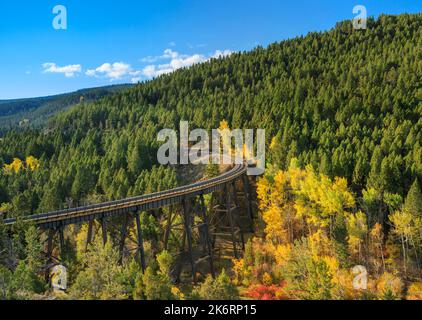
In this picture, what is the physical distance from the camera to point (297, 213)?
5638cm

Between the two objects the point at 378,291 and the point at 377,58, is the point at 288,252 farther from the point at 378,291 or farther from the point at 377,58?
the point at 377,58

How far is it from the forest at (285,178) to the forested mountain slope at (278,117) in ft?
1.21

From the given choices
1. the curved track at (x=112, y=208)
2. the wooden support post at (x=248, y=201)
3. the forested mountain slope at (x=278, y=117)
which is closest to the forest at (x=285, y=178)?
the forested mountain slope at (x=278, y=117)

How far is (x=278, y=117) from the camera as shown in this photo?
286 ft

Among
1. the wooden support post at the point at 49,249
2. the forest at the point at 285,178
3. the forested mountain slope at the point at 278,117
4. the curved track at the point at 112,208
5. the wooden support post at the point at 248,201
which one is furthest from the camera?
the forested mountain slope at the point at 278,117

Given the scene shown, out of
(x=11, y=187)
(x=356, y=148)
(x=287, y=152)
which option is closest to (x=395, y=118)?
(x=356, y=148)

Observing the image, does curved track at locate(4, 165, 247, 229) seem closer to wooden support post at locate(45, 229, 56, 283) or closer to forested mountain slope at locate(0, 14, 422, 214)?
wooden support post at locate(45, 229, 56, 283)

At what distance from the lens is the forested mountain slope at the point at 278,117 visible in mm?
65438

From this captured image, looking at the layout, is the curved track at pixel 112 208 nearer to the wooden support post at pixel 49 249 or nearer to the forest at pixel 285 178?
the wooden support post at pixel 49 249

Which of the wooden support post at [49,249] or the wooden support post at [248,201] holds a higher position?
the wooden support post at [248,201]

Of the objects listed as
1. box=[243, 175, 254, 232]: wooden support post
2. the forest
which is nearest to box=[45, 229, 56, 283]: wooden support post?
the forest

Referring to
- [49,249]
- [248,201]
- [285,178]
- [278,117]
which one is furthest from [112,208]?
[278,117]

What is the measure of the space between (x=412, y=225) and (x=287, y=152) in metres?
25.6

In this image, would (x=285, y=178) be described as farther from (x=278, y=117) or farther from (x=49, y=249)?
(x=49, y=249)
